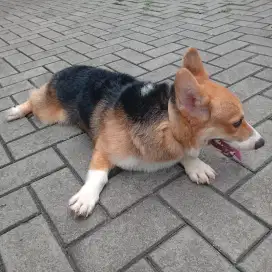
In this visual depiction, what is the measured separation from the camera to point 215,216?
218cm

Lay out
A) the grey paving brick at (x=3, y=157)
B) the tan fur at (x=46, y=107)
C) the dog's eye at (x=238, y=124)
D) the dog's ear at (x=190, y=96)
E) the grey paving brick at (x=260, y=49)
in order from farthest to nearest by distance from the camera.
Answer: the grey paving brick at (x=260, y=49)
the tan fur at (x=46, y=107)
the grey paving brick at (x=3, y=157)
the dog's eye at (x=238, y=124)
the dog's ear at (x=190, y=96)

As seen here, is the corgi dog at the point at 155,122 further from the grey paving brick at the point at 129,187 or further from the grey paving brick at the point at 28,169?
the grey paving brick at the point at 28,169

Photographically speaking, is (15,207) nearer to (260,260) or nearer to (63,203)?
(63,203)

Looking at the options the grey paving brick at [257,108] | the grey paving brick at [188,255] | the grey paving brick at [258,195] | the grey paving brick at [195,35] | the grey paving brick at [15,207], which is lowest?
the grey paving brick at [15,207]

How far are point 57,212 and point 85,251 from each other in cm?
42

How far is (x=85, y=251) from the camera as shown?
Answer: 6.61 feet

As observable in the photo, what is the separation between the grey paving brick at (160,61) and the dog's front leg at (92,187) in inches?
80.1

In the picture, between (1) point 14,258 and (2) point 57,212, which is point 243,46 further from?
(1) point 14,258

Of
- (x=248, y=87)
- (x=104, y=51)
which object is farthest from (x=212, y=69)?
(x=104, y=51)

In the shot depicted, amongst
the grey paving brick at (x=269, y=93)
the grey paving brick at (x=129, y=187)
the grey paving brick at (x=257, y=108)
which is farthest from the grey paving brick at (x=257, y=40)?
the grey paving brick at (x=129, y=187)

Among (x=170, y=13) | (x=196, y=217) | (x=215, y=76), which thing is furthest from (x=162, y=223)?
(x=170, y=13)

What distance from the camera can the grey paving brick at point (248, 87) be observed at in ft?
11.3

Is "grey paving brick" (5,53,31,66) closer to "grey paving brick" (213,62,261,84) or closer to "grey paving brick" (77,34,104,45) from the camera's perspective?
"grey paving brick" (77,34,104,45)

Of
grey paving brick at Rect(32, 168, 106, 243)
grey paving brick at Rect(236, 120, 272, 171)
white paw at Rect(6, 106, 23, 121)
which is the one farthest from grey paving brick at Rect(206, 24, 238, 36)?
grey paving brick at Rect(32, 168, 106, 243)
